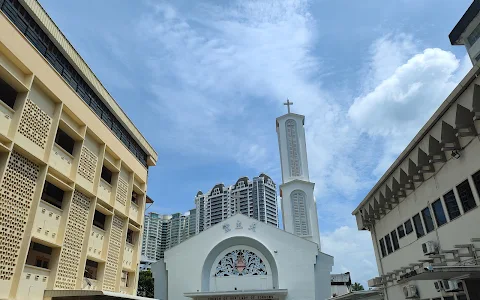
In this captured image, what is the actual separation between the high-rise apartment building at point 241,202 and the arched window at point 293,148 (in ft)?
79.3

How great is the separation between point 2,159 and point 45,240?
2.30 meters

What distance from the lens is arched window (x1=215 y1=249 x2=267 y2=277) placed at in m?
21.0

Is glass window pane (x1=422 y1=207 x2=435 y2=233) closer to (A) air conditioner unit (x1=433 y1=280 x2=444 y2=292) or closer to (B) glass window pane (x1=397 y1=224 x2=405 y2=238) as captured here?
(A) air conditioner unit (x1=433 y1=280 x2=444 y2=292)

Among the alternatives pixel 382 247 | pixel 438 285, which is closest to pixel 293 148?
pixel 382 247

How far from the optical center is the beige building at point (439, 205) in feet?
21.1

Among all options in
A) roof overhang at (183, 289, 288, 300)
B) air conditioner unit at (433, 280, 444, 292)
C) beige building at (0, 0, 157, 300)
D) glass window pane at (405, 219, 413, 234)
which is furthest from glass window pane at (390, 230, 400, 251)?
roof overhang at (183, 289, 288, 300)

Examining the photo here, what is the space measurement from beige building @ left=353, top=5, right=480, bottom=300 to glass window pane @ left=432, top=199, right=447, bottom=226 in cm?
2

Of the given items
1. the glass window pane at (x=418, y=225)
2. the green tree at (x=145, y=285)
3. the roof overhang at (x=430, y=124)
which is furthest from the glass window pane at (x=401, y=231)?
the green tree at (x=145, y=285)

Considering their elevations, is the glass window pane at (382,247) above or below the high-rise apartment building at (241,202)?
below

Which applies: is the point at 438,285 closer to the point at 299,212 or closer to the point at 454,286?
the point at 454,286

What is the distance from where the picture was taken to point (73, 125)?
10016mm

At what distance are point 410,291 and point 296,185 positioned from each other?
1811cm

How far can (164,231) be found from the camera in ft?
206

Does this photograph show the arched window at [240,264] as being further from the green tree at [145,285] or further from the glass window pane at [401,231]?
the glass window pane at [401,231]
